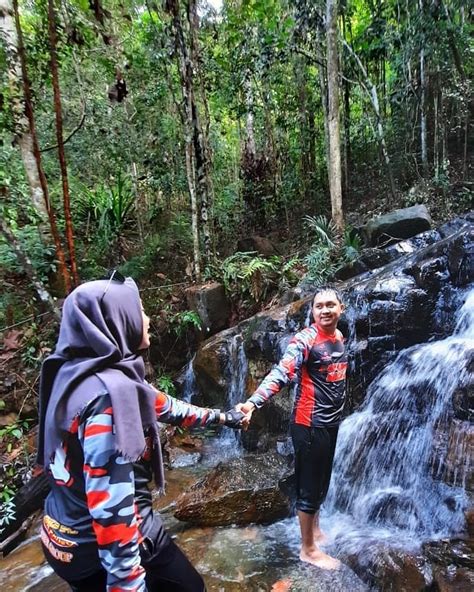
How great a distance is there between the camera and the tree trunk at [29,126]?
473 centimetres

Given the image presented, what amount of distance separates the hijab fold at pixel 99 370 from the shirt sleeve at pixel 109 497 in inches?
1.7

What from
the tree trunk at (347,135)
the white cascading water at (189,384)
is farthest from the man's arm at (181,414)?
the tree trunk at (347,135)

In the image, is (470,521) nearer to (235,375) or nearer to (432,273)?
(432,273)

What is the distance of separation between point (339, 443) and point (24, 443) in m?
3.71

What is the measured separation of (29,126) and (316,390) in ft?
15.1

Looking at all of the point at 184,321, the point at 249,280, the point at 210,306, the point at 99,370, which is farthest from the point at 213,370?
the point at 99,370

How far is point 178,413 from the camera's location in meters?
2.10

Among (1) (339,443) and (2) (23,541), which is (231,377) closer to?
(1) (339,443)

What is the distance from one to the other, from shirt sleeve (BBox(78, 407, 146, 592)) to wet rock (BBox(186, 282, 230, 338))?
20.3 feet

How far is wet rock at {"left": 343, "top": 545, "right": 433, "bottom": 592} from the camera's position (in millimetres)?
2875

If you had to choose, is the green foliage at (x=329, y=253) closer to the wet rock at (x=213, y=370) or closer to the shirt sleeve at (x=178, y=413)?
the wet rock at (x=213, y=370)

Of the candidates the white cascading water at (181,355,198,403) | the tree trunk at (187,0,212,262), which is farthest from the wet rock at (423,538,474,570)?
the tree trunk at (187,0,212,262)

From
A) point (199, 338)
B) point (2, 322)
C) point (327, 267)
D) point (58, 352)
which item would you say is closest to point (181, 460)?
point (199, 338)

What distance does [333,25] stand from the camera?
28.3 feet
